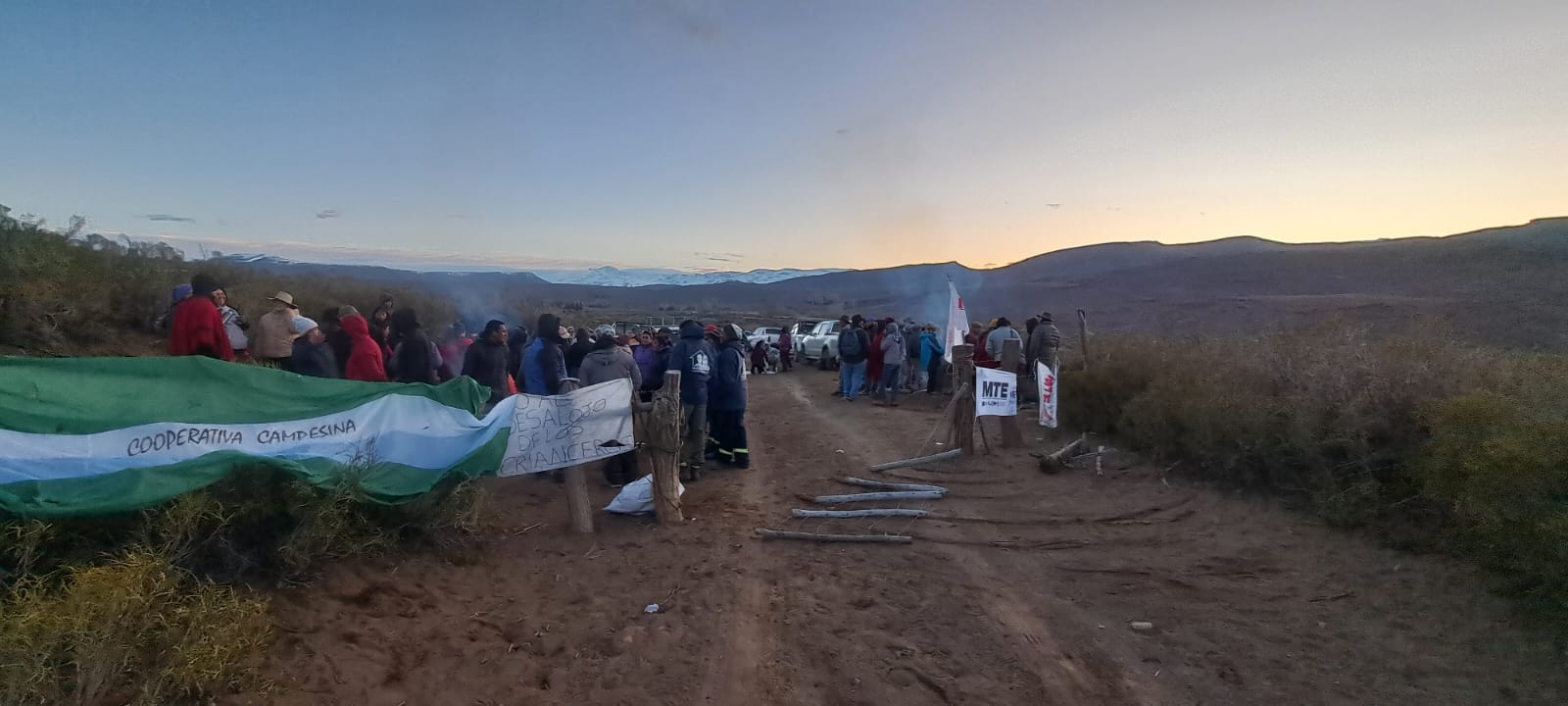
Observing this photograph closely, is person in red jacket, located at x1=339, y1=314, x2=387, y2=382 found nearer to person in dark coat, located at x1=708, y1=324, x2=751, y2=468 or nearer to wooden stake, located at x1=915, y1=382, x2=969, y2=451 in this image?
person in dark coat, located at x1=708, y1=324, x2=751, y2=468

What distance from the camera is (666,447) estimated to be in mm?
7027

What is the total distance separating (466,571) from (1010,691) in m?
3.76

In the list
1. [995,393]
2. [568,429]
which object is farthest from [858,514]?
[995,393]

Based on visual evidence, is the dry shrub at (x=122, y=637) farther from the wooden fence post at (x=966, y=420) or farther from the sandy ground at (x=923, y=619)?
the wooden fence post at (x=966, y=420)

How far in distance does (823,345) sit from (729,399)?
15825mm

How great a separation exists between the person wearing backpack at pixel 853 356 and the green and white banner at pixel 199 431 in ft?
35.8

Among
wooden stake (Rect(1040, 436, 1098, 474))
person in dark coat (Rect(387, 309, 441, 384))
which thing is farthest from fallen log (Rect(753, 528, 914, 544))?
person in dark coat (Rect(387, 309, 441, 384))

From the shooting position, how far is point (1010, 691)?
4297 mm

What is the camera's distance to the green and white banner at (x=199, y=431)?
13.5ft

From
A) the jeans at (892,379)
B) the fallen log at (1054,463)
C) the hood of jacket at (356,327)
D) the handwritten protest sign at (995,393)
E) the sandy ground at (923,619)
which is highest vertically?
the hood of jacket at (356,327)

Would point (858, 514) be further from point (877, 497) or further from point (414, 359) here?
point (414, 359)

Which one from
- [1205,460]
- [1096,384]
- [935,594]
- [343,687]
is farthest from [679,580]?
[1096,384]

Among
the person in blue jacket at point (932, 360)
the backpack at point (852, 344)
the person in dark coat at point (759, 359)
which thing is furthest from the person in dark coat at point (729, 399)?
the person in dark coat at point (759, 359)

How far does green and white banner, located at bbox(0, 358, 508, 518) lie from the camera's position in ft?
13.5
